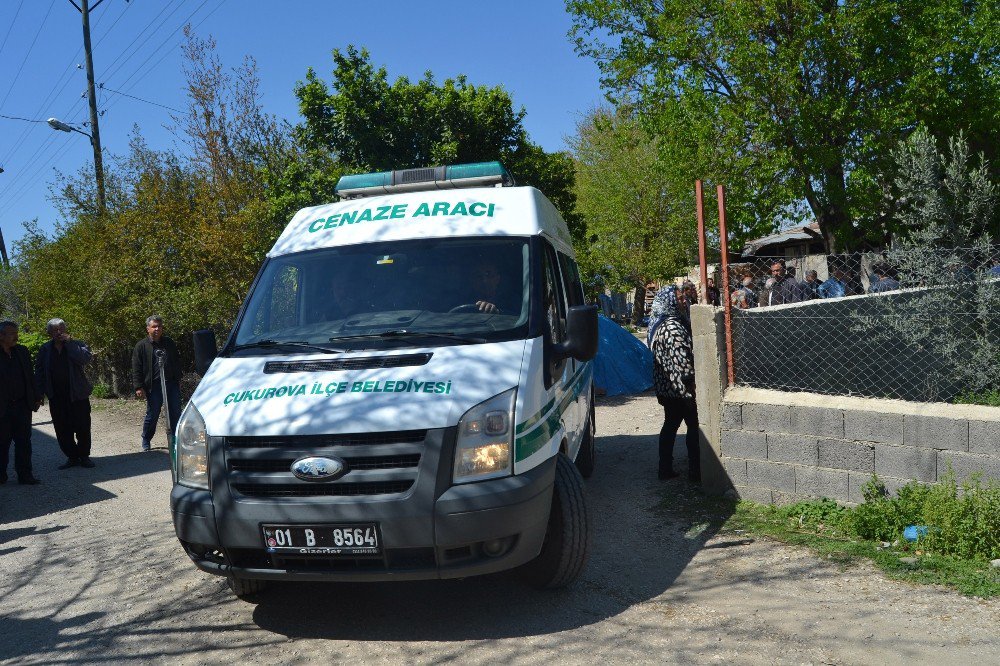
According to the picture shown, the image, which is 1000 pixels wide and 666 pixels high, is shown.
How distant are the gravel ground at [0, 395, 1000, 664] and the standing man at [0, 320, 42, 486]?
2.95 meters

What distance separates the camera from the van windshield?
15.9ft

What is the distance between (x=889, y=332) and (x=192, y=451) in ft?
17.0

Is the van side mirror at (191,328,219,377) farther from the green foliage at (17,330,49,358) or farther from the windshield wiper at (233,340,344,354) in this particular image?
the green foliage at (17,330,49,358)

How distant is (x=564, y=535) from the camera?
183 inches

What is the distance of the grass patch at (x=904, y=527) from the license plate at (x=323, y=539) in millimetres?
2942

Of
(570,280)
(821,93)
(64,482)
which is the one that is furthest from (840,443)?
(821,93)

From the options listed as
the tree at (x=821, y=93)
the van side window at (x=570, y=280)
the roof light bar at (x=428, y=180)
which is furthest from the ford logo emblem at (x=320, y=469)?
the tree at (x=821, y=93)

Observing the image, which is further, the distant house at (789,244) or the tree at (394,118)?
the distant house at (789,244)

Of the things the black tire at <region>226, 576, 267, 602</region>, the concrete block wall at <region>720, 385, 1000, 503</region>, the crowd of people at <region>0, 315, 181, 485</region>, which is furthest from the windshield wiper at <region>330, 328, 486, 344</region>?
the crowd of people at <region>0, 315, 181, 485</region>

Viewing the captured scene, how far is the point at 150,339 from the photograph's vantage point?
10766 mm

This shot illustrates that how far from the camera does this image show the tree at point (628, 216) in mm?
28953

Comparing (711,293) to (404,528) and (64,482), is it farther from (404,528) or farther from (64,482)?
(64,482)

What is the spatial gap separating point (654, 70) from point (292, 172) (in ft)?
28.9

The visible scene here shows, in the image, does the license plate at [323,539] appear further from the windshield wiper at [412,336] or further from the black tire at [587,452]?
the black tire at [587,452]
